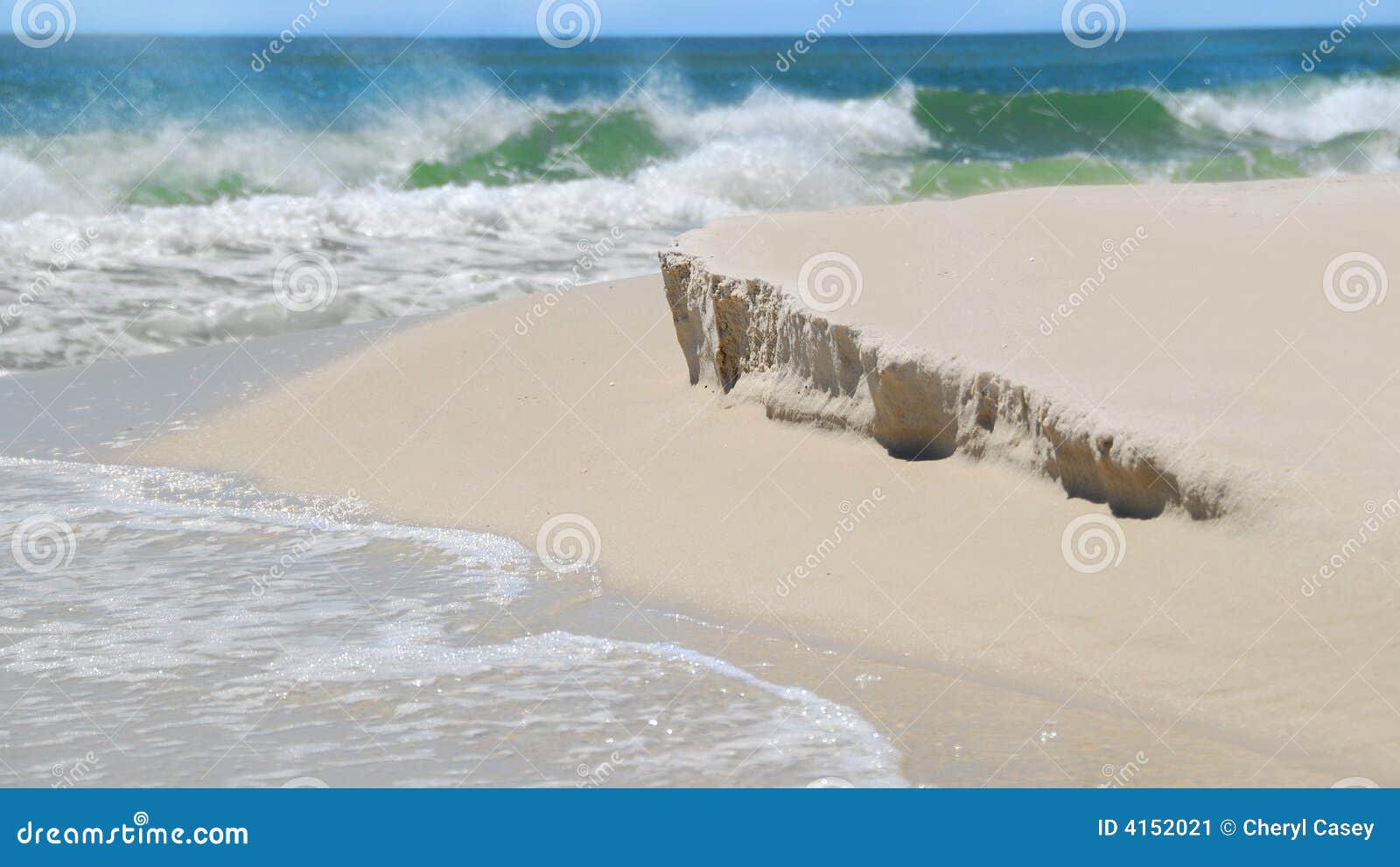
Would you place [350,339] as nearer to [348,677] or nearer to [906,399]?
[906,399]

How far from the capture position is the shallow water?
330 centimetres

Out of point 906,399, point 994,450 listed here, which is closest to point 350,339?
point 906,399

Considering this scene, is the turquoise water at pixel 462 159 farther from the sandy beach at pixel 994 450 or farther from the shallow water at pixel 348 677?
the shallow water at pixel 348 677

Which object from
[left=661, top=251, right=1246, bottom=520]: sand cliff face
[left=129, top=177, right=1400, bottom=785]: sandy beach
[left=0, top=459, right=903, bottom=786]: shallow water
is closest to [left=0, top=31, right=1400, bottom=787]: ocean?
[left=0, top=459, right=903, bottom=786]: shallow water

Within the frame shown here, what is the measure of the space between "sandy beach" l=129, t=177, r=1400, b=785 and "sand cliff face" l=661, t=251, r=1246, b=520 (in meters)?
0.01

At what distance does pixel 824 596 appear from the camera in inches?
164

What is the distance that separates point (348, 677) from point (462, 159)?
1446 cm

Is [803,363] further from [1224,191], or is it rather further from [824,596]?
[1224,191]

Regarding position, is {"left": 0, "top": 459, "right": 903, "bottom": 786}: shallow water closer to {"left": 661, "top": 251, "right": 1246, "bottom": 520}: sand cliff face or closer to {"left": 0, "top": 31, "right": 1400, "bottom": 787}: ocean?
{"left": 0, "top": 31, "right": 1400, "bottom": 787}: ocean

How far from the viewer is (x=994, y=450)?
451 centimetres

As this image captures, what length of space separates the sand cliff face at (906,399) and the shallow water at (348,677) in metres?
1.16

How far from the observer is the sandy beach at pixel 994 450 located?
3.51 meters

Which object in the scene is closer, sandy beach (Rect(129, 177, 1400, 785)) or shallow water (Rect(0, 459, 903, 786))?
shallow water (Rect(0, 459, 903, 786))

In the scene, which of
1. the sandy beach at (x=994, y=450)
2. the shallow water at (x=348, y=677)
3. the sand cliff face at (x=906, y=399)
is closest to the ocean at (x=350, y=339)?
the shallow water at (x=348, y=677)
